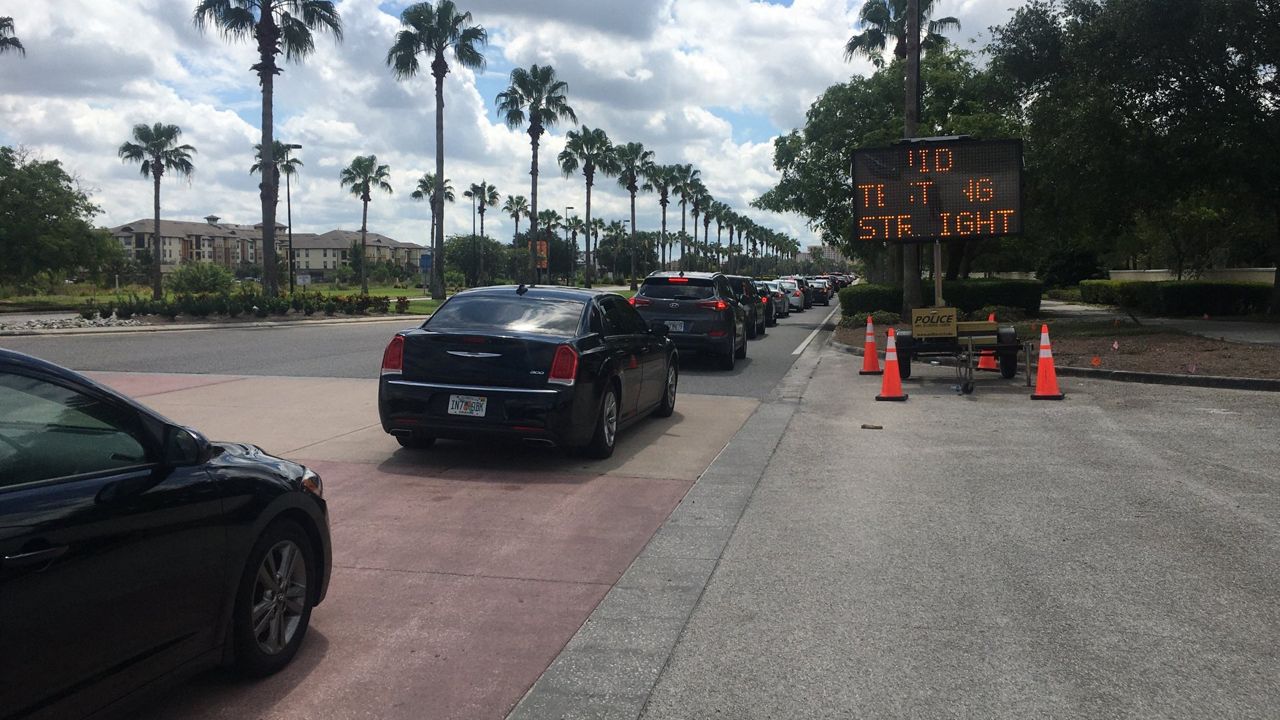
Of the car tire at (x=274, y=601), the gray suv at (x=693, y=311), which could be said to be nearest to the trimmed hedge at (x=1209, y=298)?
the gray suv at (x=693, y=311)

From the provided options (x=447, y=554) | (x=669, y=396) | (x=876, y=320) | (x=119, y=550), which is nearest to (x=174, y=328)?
→ (x=876, y=320)

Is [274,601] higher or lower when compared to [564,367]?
lower

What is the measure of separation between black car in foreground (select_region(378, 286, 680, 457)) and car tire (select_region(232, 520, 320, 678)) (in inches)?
146

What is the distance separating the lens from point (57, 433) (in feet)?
10.8

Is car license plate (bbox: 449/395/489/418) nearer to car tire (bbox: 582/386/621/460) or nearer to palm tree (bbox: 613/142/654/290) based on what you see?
car tire (bbox: 582/386/621/460)

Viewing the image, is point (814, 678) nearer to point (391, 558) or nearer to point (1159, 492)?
point (391, 558)

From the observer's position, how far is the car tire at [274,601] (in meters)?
3.95

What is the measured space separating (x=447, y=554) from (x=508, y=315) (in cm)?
318

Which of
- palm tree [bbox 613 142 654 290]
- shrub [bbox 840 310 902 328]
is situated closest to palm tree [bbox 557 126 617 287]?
palm tree [bbox 613 142 654 290]

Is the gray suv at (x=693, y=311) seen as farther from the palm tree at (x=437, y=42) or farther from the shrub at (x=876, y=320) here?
A: the palm tree at (x=437, y=42)

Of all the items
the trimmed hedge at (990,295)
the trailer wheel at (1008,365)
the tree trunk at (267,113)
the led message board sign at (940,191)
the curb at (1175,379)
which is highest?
the tree trunk at (267,113)

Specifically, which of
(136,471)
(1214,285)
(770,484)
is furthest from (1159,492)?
(1214,285)

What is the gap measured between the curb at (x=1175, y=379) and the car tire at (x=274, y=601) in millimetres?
12996

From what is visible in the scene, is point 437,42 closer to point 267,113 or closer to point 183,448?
point 267,113
